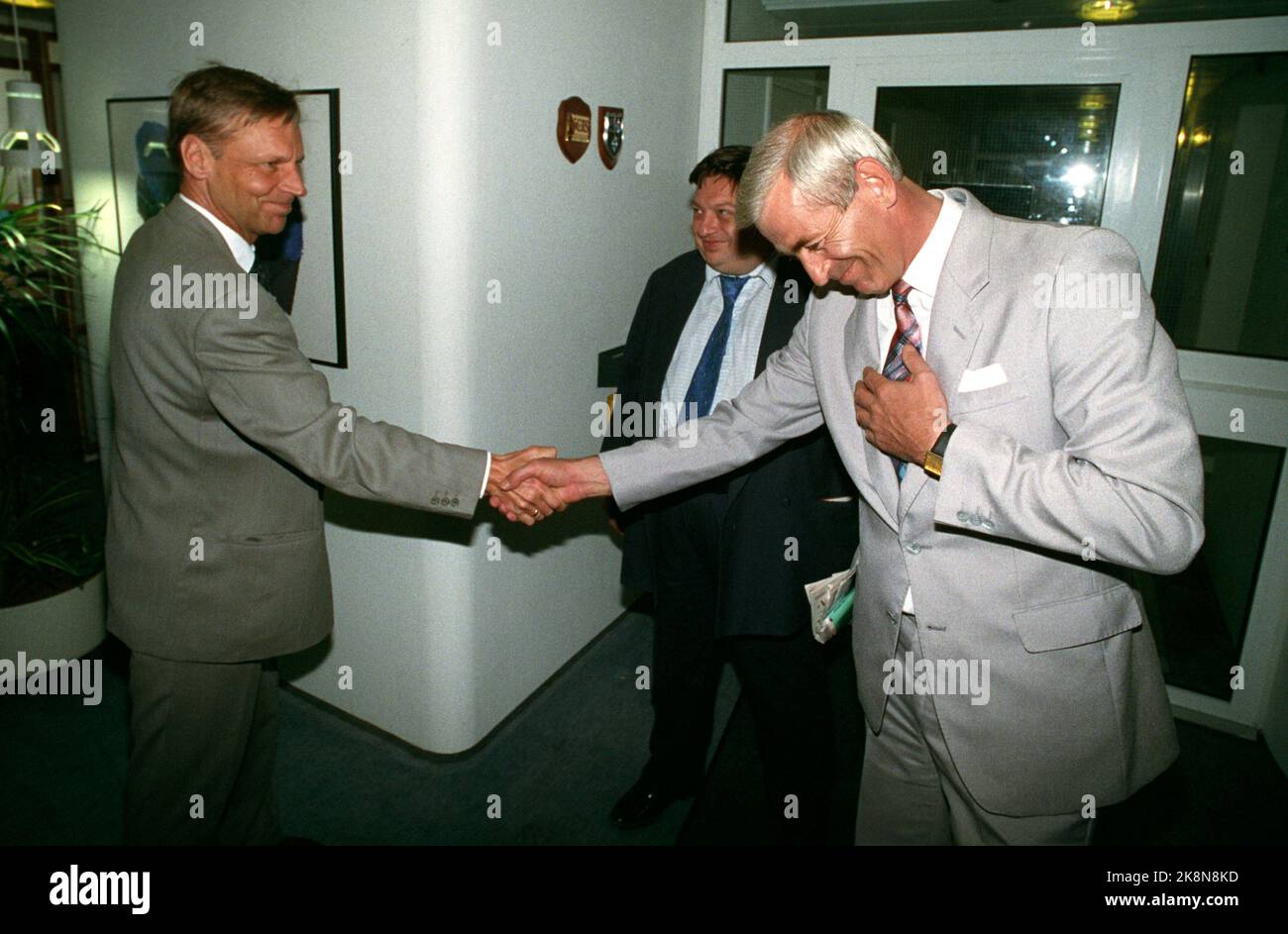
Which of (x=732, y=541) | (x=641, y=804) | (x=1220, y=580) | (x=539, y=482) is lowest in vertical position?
(x=641, y=804)

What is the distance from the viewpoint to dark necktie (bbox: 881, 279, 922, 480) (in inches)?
59.6

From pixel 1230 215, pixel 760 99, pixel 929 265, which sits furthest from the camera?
pixel 760 99

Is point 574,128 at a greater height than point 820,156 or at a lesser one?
greater

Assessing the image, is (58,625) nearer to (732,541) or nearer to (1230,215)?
(732,541)

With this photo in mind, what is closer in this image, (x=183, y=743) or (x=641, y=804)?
(x=183, y=743)

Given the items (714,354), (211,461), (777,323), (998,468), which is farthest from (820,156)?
(211,461)

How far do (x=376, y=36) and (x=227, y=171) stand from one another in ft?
2.67

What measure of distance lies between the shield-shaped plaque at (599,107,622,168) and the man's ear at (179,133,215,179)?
5.07ft

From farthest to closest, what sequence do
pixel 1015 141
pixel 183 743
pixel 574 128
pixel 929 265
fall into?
pixel 1015 141
pixel 574 128
pixel 183 743
pixel 929 265

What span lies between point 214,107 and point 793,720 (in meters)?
2.03

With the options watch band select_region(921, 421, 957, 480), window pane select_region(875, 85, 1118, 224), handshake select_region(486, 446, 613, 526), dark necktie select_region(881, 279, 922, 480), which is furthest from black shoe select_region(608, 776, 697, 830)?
window pane select_region(875, 85, 1118, 224)

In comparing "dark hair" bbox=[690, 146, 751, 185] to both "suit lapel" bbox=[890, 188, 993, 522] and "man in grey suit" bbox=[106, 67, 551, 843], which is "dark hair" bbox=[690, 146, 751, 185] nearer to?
"suit lapel" bbox=[890, 188, 993, 522]

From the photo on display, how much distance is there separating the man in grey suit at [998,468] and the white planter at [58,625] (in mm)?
3026

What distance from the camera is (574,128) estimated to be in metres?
2.78
